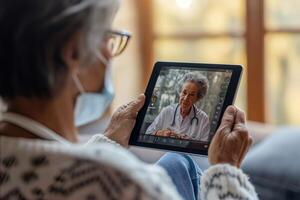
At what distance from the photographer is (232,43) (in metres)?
2.99

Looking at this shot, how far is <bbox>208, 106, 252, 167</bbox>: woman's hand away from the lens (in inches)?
39.9

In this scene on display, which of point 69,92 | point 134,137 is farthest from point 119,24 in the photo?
point 69,92

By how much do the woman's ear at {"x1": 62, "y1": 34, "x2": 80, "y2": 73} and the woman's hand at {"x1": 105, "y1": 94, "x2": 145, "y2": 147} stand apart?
30 centimetres

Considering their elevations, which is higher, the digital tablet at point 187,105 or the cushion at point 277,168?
the digital tablet at point 187,105

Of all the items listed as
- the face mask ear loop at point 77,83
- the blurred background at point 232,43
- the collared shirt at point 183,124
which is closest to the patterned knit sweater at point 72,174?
the face mask ear loop at point 77,83

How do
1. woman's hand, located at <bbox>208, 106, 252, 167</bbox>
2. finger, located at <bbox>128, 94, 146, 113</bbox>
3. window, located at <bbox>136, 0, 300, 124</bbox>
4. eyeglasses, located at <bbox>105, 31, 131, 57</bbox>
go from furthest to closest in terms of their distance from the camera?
window, located at <bbox>136, 0, 300, 124</bbox>, finger, located at <bbox>128, 94, 146, 113</bbox>, woman's hand, located at <bbox>208, 106, 252, 167</bbox>, eyeglasses, located at <bbox>105, 31, 131, 57</bbox>

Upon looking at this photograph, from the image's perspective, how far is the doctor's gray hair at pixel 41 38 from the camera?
804 millimetres

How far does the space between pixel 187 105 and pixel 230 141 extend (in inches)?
4.1

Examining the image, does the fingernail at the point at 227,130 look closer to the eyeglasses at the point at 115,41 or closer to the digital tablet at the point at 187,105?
the digital tablet at the point at 187,105

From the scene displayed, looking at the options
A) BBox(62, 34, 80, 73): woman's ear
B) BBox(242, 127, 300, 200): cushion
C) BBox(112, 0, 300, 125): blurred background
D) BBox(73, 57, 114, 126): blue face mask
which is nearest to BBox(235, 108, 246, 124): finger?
BBox(73, 57, 114, 126): blue face mask

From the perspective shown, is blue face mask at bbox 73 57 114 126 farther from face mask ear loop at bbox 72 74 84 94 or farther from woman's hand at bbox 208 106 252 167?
woman's hand at bbox 208 106 252 167

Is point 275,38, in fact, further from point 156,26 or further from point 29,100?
point 29,100

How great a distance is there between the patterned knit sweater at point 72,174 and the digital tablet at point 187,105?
0.21 meters

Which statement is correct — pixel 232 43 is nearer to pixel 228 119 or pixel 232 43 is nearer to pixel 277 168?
pixel 277 168
